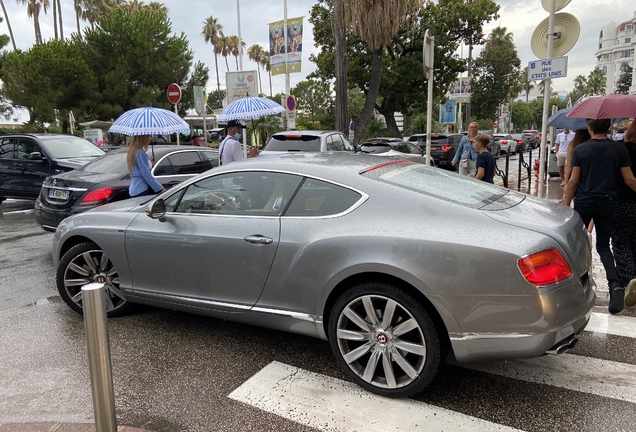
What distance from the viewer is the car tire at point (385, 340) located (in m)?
2.82

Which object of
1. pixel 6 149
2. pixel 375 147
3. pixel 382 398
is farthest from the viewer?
pixel 375 147

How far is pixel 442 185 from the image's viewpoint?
3387 millimetres

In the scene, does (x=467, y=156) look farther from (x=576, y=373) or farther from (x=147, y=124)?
(x=576, y=373)

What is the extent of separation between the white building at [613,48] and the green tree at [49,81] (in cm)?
12067

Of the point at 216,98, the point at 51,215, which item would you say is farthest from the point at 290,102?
the point at 216,98

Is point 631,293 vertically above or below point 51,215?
below

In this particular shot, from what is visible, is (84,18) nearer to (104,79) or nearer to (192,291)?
(104,79)

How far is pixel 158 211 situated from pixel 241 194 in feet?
2.36

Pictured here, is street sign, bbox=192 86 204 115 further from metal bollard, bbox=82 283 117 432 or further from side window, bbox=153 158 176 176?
metal bollard, bbox=82 283 117 432

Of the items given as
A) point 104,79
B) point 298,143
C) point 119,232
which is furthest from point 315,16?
point 119,232

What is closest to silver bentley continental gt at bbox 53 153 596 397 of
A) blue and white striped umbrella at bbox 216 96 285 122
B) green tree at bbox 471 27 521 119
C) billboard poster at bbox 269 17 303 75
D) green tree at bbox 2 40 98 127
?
blue and white striped umbrella at bbox 216 96 285 122

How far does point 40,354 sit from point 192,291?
1.33m

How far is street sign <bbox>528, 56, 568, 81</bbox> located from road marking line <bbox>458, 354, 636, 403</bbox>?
17.0ft

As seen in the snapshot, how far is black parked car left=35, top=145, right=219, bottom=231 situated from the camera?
20.8 feet
